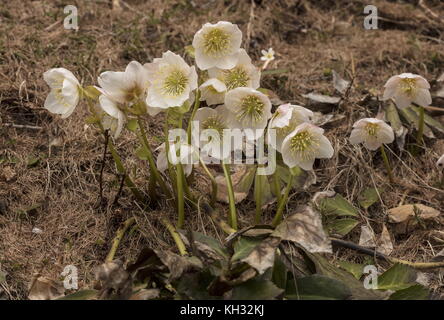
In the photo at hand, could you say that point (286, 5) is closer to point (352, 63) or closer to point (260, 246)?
point (352, 63)

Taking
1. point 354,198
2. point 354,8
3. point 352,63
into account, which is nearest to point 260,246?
point 354,198

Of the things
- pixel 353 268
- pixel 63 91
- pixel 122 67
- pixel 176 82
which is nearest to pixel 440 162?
pixel 353 268

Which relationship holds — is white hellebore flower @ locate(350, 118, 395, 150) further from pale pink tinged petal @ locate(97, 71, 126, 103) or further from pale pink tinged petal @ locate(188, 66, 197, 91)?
pale pink tinged petal @ locate(97, 71, 126, 103)

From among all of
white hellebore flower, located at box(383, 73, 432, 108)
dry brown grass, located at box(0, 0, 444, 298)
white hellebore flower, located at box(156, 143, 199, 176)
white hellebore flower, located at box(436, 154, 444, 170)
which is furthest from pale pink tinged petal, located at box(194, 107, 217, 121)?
white hellebore flower, located at box(436, 154, 444, 170)

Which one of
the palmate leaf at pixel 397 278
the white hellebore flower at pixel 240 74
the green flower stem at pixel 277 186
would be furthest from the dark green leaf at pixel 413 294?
the white hellebore flower at pixel 240 74

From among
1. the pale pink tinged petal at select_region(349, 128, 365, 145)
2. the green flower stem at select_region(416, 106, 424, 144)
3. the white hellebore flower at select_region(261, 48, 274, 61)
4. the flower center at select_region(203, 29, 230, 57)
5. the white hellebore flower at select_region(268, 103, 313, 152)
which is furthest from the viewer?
the white hellebore flower at select_region(261, 48, 274, 61)

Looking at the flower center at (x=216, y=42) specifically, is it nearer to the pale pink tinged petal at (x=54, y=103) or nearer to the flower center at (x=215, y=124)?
the flower center at (x=215, y=124)

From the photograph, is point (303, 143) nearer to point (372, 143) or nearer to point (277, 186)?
point (277, 186)
